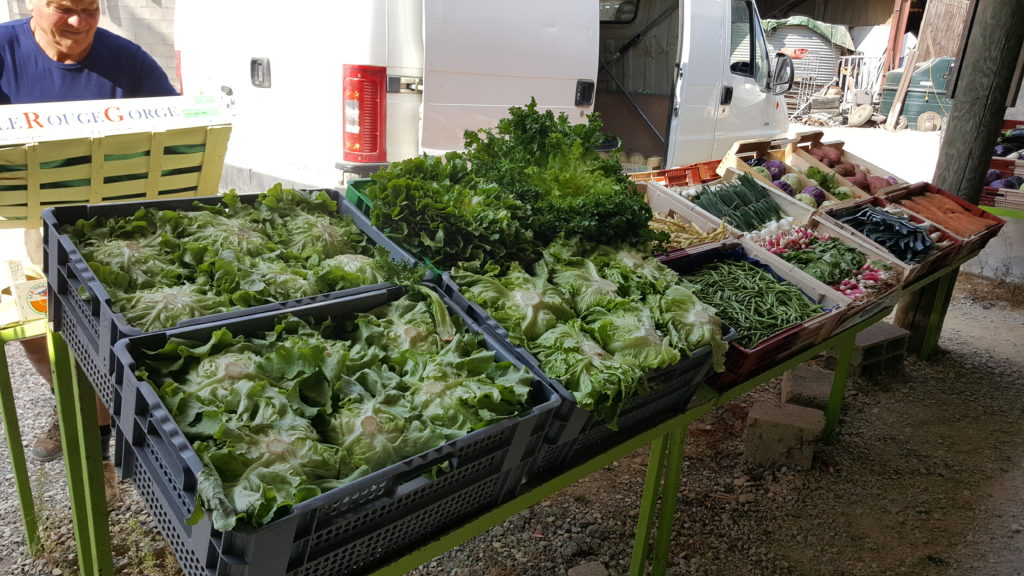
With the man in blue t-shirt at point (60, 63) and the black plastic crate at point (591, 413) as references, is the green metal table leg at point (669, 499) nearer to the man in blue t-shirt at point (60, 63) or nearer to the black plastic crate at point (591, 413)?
the black plastic crate at point (591, 413)

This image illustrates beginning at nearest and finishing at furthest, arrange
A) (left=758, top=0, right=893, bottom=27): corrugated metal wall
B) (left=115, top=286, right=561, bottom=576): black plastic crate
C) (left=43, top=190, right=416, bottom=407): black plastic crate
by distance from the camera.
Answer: (left=115, top=286, right=561, bottom=576): black plastic crate, (left=43, top=190, right=416, bottom=407): black plastic crate, (left=758, top=0, right=893, bottom=27): corrugated metal wall

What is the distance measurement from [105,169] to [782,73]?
5732mm

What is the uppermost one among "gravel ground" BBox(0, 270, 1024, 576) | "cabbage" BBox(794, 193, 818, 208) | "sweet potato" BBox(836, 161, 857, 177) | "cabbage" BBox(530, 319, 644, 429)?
"sweet potato" BBox(836, 161, 857, 177)

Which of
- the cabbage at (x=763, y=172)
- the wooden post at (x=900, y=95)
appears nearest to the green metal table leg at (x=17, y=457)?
the cabbage at (x=763, y=172)

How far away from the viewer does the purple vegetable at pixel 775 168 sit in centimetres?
495

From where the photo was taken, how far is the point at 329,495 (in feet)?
4.27

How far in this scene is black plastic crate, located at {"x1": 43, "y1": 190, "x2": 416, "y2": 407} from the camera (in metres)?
1.70

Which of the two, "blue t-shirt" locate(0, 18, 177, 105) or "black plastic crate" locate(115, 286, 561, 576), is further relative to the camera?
"blue t-shirt" locate(0, 18, 177, 105)

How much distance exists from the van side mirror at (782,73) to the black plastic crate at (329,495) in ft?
18.2

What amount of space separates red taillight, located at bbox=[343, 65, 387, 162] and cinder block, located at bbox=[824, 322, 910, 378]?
346 cm


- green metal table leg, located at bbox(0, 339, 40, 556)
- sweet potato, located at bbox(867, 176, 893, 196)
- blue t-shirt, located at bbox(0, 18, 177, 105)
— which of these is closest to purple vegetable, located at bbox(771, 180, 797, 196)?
sweet potato, located at bbox(867, 176, 893, 196)

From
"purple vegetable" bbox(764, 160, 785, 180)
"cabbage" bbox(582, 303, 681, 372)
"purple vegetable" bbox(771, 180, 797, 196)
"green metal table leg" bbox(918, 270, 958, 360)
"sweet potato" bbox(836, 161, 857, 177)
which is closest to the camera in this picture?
"cabbage" bbox(582, 303, 681, 372)

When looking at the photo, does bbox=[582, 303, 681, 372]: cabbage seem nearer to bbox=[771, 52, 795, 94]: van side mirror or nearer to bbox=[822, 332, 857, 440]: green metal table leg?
bbox=[822, 332, 857, 440]: green metal table leg

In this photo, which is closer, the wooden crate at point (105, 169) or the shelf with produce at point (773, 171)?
the wooden crate at point (105, 169)
